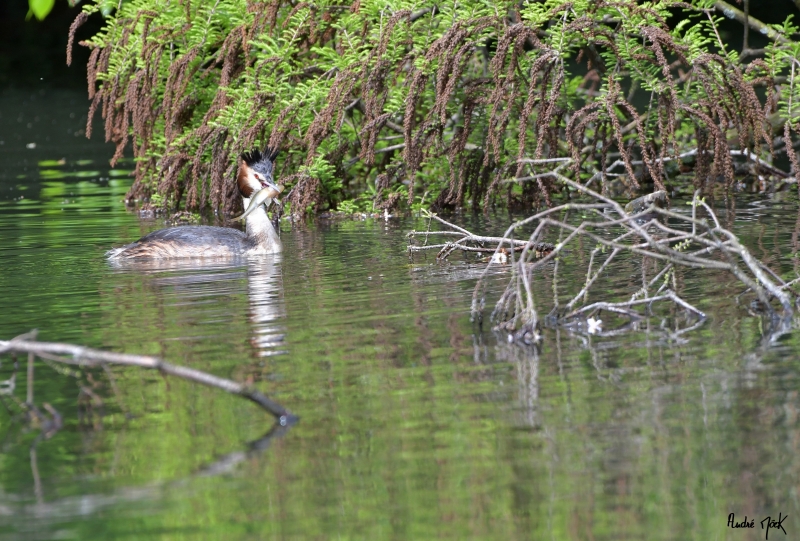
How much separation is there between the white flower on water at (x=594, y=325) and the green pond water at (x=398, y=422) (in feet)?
0.60

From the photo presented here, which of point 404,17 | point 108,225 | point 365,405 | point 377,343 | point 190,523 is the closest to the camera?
point 190,523

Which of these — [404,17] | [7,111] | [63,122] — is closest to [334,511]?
[404,17]

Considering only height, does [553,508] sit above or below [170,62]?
below

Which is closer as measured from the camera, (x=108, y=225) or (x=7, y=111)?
(x=108, y=225)

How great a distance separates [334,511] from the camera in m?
4.73

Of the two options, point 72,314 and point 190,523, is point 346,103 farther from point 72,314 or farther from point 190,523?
point 190,523

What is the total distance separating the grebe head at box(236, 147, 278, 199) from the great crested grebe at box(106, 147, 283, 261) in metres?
0.05

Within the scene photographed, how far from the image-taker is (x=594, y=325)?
7.48 meters

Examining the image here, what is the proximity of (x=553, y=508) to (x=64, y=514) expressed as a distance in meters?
1.76

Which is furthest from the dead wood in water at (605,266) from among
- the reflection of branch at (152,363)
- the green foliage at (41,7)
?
the green foliage at (41,7)

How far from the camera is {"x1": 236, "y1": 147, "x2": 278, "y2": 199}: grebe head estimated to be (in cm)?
1227

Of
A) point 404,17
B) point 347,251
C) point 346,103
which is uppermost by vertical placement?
Answer: point 404,17
